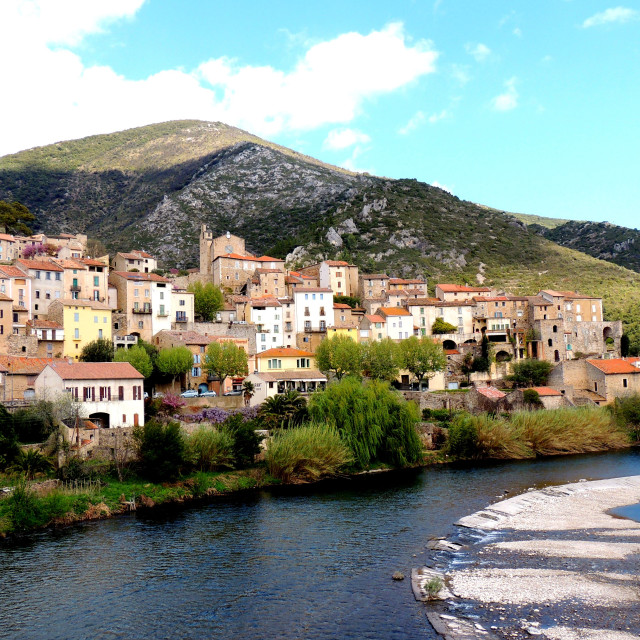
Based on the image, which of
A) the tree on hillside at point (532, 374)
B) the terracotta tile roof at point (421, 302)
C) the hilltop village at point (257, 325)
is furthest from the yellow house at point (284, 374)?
the tree on hillside at point (532, 374)

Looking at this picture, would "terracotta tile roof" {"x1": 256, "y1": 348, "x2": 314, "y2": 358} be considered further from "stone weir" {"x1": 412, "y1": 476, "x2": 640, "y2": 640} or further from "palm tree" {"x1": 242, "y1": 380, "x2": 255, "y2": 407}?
"stone weir" {"x1": 412, "y1": 476, "x2": 640, "y2": 640}

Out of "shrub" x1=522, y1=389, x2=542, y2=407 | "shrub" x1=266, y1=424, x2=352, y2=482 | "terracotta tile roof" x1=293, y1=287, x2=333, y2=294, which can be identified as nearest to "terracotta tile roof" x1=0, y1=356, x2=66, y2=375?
"shrub" x1=266, y1=424, x2=352, y2=482

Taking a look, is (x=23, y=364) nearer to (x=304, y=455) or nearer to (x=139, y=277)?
(x=304, y=455)

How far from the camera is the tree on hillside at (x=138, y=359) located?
64375 millimetres

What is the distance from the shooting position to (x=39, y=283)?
3004 inches

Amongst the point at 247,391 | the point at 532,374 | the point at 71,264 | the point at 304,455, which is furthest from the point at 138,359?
the point at 532,374

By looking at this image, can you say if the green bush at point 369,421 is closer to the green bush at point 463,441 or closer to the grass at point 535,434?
the green bush at point 463,441

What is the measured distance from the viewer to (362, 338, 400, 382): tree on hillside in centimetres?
7494

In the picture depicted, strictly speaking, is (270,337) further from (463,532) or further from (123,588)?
(123,588)

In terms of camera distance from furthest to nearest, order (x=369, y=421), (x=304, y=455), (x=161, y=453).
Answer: (x=369, y=421) < (x=304, y=455) < (x=161, y=453)

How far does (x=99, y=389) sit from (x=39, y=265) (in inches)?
1212

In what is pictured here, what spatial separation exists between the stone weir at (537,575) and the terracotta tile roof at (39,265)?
57387mm

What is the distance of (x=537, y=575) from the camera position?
28.2 m

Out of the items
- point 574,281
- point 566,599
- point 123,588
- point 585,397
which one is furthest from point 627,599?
point 574,281
